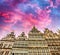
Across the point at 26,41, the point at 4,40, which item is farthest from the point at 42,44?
the point at 4,40

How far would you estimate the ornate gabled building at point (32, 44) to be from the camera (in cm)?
3575

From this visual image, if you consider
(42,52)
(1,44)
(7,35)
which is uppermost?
(7,35)

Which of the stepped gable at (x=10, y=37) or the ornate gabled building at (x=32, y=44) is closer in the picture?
the ornate gabled building at (x=32, y=44)

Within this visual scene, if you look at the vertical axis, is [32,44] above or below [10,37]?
below

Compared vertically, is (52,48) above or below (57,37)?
below

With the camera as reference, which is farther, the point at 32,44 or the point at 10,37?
the point at 10,37

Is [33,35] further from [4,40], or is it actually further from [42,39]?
[4,40]

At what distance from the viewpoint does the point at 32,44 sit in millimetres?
37344

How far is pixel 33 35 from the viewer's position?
128 ft

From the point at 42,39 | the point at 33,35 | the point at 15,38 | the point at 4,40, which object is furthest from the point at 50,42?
the point at 4,40

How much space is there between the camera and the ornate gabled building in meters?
35.8

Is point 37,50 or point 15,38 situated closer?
point 37,50

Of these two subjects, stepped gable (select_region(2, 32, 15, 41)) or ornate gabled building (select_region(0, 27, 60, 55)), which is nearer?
ornate gabled building (select_region(0, 27, 60, 55))

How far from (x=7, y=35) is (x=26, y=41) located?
560 centimetres
